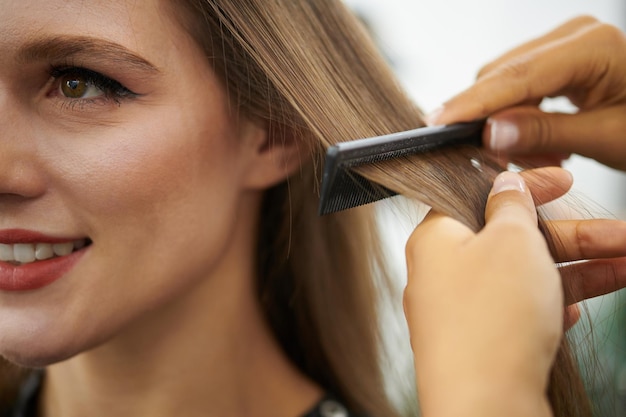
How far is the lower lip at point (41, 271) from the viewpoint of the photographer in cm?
83

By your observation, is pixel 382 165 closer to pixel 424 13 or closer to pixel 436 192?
pixel 436 192

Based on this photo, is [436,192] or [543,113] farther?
[543,113]

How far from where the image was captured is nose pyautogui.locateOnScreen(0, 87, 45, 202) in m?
0.78

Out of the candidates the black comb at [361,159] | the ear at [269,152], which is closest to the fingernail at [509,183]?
the black comb at [361,159]

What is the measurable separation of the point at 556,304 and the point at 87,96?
0.59 meters

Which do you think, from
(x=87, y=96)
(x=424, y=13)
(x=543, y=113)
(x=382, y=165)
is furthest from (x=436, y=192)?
(x=424, y=13)

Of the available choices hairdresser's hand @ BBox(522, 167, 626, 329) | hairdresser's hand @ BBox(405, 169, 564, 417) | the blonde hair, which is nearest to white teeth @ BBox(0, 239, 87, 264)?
the blonde hair

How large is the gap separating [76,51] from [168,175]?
181 mm

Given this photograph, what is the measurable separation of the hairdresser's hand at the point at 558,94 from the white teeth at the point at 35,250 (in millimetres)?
496

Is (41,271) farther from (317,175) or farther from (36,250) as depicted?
(317,175)

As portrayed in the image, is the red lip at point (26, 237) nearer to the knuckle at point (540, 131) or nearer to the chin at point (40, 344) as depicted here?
the chin at point (40, 344)

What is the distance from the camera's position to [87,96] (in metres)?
0.84

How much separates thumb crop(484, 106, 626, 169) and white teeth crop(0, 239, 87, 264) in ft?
2.02

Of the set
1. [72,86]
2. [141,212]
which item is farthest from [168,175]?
[72,86]
